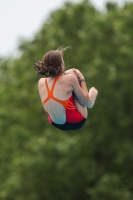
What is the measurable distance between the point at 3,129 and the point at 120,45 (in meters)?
6.84

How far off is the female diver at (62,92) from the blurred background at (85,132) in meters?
14.7

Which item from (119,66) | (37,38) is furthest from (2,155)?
(119,66)

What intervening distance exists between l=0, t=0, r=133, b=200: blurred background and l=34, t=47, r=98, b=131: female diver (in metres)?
14.7

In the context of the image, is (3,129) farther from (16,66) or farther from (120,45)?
(120,45)

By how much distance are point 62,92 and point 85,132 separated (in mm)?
17014

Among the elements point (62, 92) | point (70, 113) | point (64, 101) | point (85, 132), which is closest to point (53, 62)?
point (62, 92)

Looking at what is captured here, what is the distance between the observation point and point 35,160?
2480cm

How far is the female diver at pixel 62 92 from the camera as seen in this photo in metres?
7.66

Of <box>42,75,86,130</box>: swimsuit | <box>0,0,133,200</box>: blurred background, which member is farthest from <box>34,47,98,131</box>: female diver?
<box>0,0,133,200</box>: blurred background

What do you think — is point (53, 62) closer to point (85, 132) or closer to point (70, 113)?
point (70, 113)

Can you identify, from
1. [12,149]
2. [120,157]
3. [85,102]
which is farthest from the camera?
[12,149]

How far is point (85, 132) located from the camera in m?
24.8

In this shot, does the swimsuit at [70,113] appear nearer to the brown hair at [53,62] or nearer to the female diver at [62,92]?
the female diver at [62,92]

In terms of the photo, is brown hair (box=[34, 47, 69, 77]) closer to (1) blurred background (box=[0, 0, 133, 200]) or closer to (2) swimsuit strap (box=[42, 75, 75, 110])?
(2) swimsuit strap (box=[42, 75, 75, 110])
